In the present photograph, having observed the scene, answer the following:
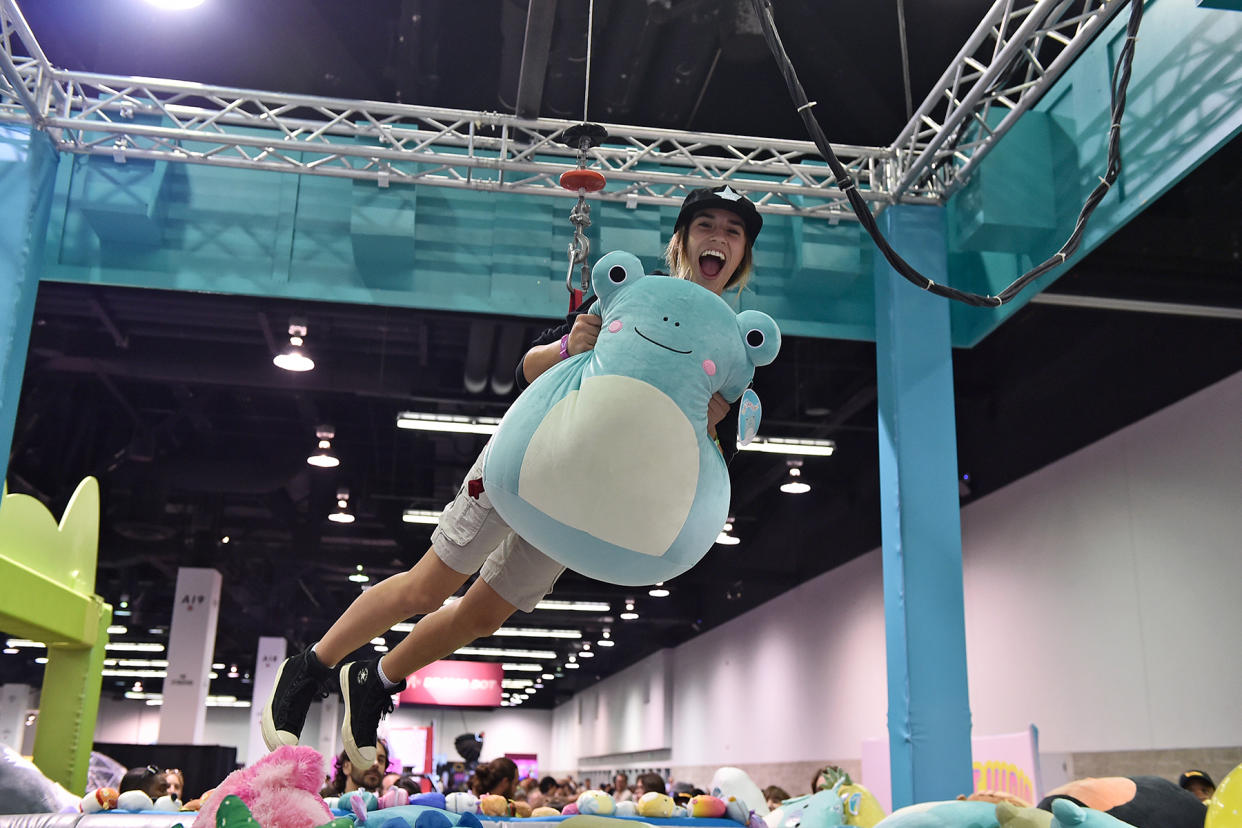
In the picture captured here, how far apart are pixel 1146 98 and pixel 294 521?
1037 centimetres

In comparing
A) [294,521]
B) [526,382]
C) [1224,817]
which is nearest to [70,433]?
[294,521]

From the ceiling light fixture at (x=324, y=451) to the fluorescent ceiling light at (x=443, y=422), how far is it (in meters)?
0.66

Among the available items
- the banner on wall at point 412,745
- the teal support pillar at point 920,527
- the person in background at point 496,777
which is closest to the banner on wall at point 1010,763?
the teal support pillar at point 920,527

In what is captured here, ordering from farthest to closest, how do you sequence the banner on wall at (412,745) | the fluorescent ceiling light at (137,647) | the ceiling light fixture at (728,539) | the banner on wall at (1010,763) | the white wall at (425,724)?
the white wall at (425,724) < the fluorescent ceiling light at (137,647) < the banner on wall at (412,745) < the ceiling light fixture at (728,539) < the banner on wall at (1010,763)

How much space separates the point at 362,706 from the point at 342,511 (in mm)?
10046

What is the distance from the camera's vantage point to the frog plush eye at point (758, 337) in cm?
259

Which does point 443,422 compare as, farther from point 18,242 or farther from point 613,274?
point 613,274

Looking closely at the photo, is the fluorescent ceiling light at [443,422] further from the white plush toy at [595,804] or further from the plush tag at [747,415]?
the plush tag at [747,415]

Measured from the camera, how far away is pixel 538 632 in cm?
2092

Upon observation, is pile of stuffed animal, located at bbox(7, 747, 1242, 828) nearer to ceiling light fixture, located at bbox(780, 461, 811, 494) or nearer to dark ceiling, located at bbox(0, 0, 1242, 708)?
dark ceiling, located at bbox(0, 0, 1242, 708)

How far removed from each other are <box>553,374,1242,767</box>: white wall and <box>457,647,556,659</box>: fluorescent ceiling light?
1268 centimetres

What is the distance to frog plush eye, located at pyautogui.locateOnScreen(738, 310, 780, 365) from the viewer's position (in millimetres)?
2586

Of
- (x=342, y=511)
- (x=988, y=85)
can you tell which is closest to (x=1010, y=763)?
(x=988, y=85)

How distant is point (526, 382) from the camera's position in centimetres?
288
